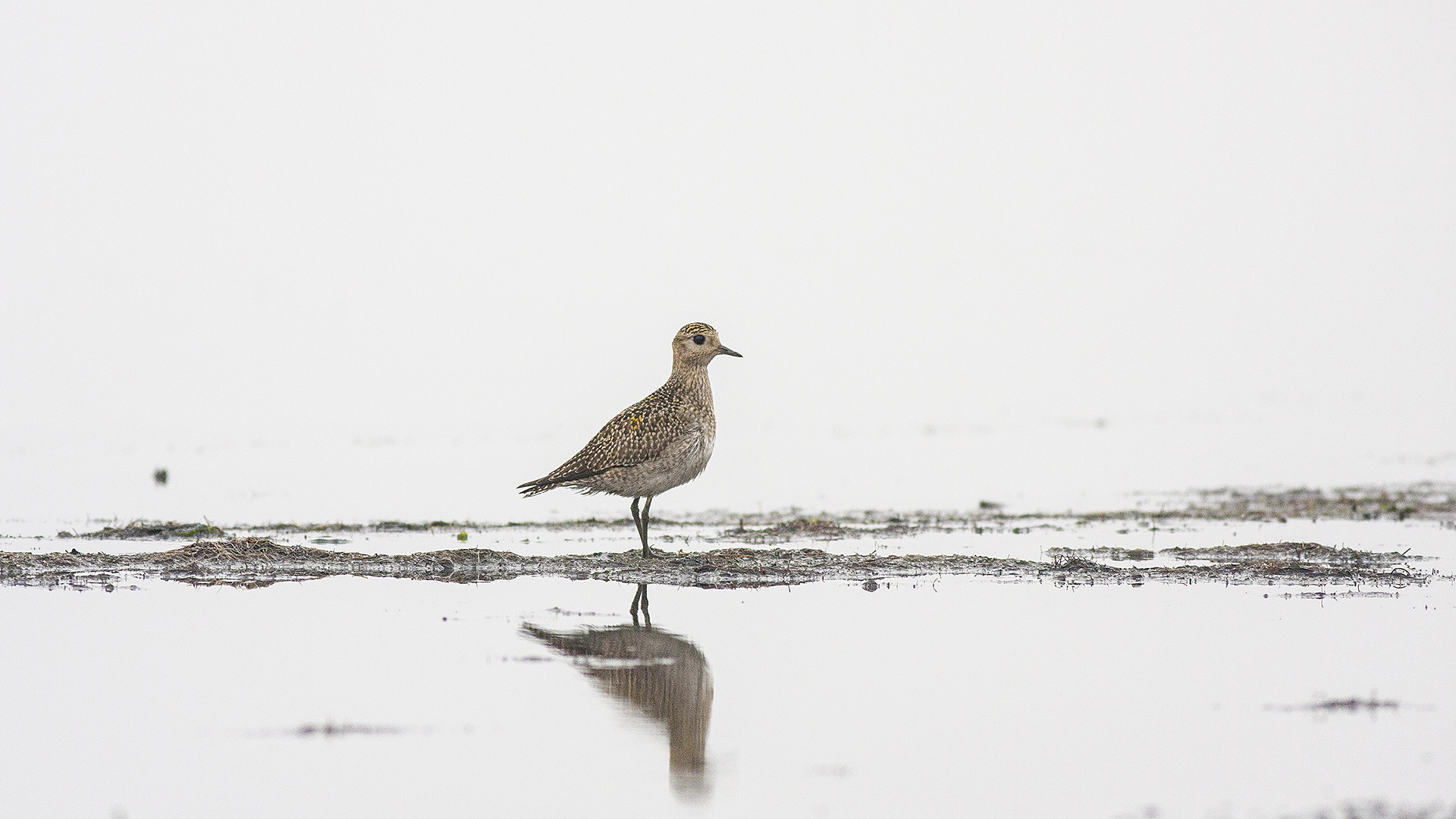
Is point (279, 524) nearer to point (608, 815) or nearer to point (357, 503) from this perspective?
point (357, 503)

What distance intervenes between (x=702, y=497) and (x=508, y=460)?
5518 millimetres

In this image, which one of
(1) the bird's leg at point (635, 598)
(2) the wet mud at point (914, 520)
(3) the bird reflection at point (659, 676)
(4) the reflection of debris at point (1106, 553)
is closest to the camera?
(3) the bird reflection at point (659, 676)

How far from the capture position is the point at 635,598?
10.6 metres

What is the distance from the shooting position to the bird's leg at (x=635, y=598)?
32.3 ft

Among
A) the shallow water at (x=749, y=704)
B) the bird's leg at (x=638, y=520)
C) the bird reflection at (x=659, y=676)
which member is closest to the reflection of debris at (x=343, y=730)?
the shallow water at (x=749, y=704)

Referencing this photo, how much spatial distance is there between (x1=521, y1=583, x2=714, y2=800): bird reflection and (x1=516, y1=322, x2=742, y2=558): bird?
10.7ft

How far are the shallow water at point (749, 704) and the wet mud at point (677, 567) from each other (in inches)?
23.0

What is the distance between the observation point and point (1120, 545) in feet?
44.9

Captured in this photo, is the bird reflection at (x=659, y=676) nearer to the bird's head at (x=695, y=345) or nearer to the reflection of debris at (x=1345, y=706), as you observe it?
the reflection of debris at (x=1345, y=706)

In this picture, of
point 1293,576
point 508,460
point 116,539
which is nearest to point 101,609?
point 116,539

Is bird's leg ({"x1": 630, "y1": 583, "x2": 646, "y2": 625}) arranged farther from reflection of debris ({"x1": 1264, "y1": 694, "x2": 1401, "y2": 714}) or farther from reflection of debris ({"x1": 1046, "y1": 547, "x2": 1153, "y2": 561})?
reflection of debris ({"x1": 1264, "y1": 694, "x2": 1401, "y2": 714})

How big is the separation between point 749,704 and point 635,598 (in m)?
3.13

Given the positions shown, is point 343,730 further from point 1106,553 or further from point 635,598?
point 1106,553

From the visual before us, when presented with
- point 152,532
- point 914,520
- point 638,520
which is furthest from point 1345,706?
point 152,532
